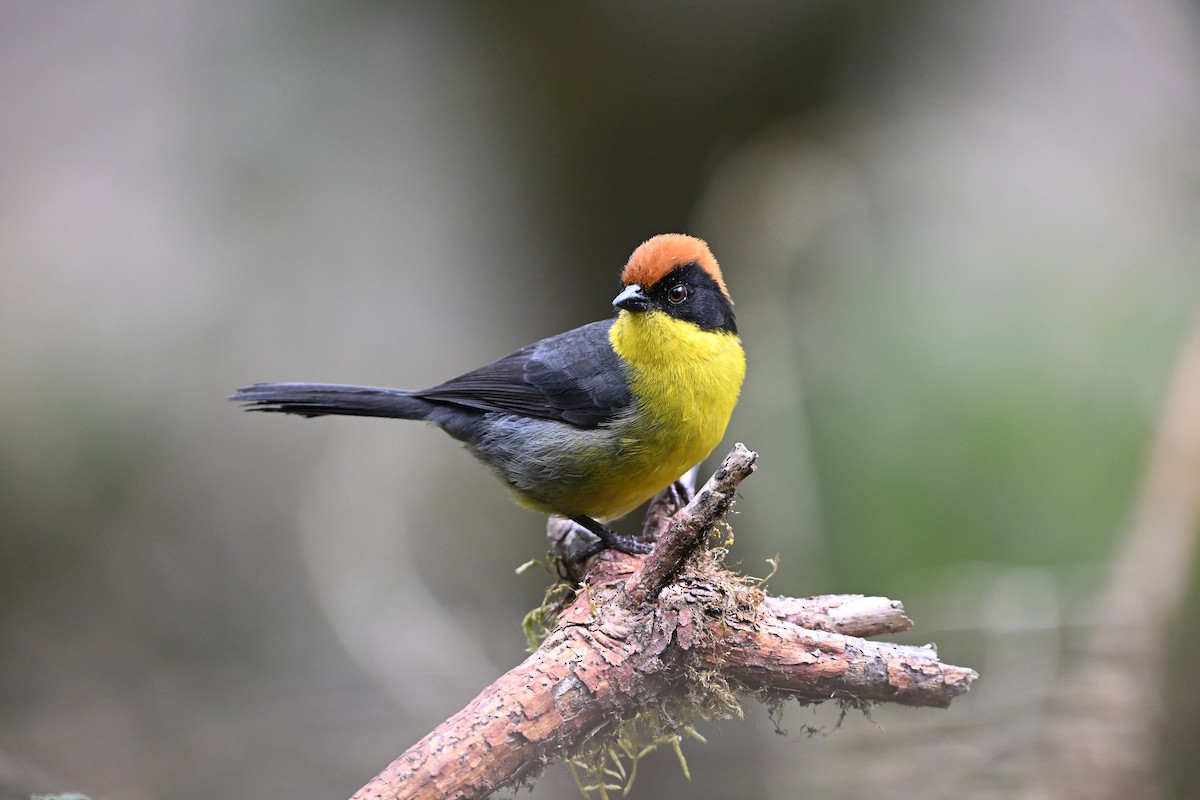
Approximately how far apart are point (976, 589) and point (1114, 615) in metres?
0.66

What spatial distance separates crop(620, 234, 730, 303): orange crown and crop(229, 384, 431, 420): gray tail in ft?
3.62

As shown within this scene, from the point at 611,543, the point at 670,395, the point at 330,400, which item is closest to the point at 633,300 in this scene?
the point at 670,395

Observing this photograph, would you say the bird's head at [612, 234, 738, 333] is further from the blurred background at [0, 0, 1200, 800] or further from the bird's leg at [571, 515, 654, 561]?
the blurred background at [0, 0, 1200, 800]

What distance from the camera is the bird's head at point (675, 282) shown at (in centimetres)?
367

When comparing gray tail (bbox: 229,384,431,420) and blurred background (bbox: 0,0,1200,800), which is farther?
blurred background (bbox: 0,0,1200,800)

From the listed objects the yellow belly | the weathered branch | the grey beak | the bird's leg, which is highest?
the grey beak

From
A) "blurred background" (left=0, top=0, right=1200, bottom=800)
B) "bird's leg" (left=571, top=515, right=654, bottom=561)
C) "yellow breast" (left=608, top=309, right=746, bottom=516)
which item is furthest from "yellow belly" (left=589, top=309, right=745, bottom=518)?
"blurred background" (left=0, top=0, right=1200, bottom=800)

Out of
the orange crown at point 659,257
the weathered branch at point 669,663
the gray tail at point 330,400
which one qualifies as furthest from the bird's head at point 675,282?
the weathered branch at point 669,663

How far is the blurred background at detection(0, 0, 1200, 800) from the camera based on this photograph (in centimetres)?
543

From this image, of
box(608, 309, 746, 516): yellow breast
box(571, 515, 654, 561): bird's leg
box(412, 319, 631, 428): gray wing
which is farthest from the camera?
box(412, 319, 631, 428): gray wing

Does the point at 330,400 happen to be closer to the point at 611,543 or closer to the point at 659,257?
the point at 611,543

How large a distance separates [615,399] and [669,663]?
4.40 feet

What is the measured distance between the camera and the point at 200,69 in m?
7.03

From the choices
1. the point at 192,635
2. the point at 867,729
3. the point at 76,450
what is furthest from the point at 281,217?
the point at 867,729
